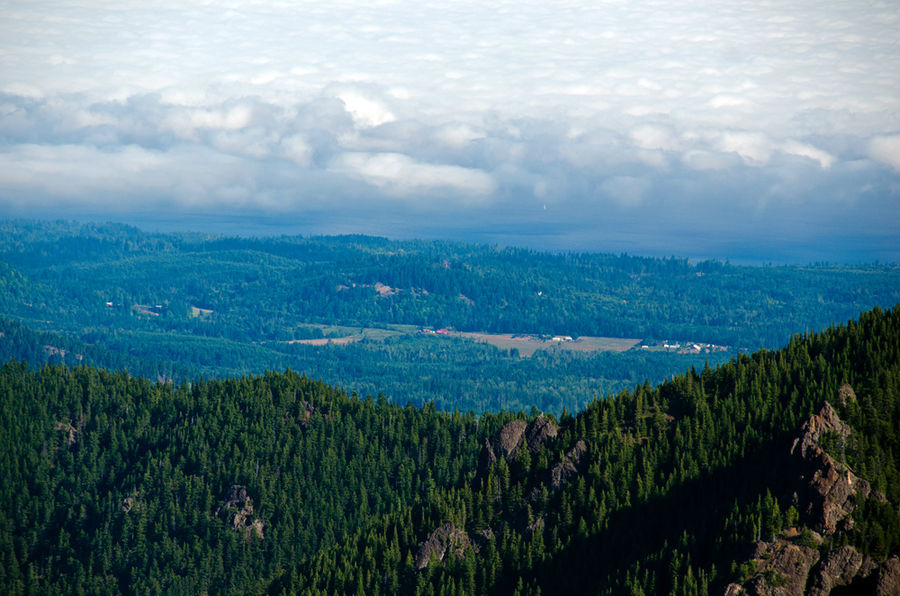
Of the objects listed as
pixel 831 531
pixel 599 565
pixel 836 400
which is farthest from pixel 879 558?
pixel 599 565

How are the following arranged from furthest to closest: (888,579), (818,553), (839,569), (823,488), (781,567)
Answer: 1. (823,488)
2. (818,553)
3. (839,569)
4. (781,567)
5. (888,579)

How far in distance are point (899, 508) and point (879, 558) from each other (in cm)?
982

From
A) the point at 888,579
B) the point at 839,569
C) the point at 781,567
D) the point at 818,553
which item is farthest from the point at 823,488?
the point at 888,579

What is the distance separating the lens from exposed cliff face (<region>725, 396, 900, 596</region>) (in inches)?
6329


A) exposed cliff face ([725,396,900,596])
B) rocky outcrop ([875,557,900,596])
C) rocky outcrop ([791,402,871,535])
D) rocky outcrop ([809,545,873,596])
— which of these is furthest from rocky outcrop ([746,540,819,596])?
rocky outcrop ([875,557,900,596])

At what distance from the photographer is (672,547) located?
181m

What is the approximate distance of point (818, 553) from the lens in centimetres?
16525

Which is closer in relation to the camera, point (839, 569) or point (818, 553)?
point (839, 569)

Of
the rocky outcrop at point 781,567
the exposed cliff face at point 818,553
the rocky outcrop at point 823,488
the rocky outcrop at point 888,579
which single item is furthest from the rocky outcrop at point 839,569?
the rocky outcrop at point 823,488

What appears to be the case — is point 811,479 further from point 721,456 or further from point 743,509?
point 721,456

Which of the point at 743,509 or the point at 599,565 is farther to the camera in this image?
the point at 599,565

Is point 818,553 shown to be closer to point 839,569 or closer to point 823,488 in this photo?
point 839,569

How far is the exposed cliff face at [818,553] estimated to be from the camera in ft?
527

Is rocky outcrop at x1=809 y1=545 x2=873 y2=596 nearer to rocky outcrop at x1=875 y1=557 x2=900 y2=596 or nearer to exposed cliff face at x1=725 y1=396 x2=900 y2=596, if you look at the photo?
exposed cliff face at x1=725 y1=396 x2=900 y2=596
